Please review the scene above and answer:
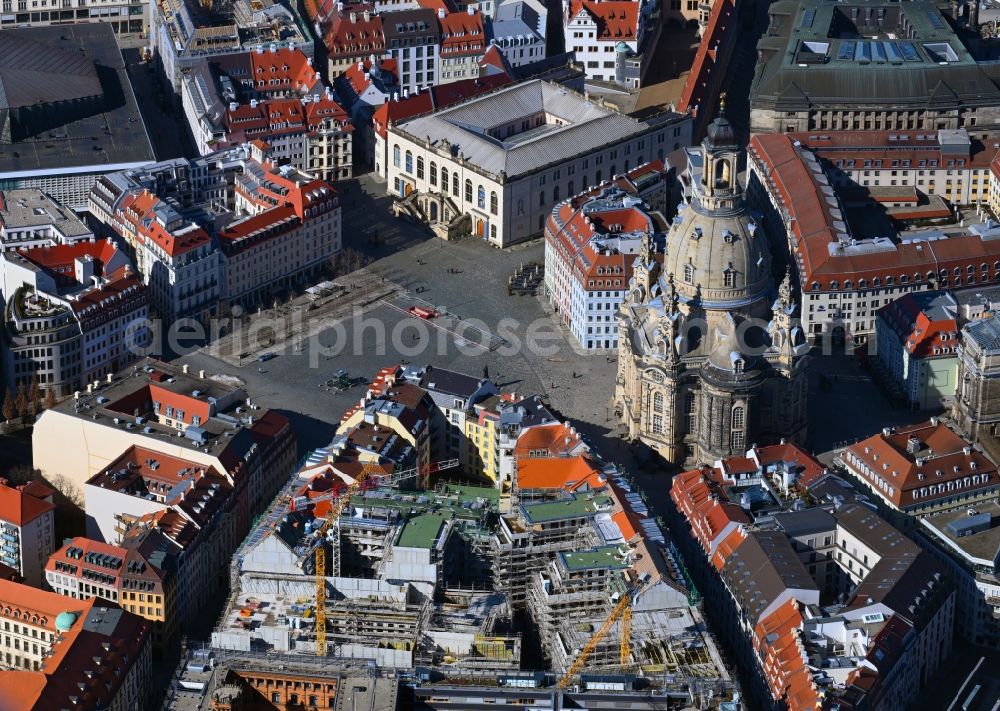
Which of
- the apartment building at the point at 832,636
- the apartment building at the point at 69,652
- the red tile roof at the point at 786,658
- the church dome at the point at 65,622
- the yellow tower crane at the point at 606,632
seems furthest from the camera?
the church dome at the point at 65,622

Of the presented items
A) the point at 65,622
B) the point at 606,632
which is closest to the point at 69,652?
the point at 65,622

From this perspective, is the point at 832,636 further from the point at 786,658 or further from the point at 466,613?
the point at 466,613

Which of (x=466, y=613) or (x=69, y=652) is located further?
(x=466, y=613)

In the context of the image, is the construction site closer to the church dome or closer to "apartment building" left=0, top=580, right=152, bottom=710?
"apartment building" left=0, top=580, right=152, bottom=710

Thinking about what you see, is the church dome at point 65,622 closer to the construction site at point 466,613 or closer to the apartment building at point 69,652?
the apartment building at point 69,652

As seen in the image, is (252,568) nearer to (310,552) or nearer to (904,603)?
(310,552)

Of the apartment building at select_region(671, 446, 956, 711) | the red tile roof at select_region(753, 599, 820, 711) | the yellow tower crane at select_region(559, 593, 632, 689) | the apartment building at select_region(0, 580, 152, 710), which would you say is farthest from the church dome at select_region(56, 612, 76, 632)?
the red tile roof at select_region(753, 599, 820, 711)

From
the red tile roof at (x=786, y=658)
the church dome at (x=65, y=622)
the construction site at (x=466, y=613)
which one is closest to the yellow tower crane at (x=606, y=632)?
the construction site at (x=466, y=613)

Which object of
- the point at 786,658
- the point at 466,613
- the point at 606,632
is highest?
the point at 466,613

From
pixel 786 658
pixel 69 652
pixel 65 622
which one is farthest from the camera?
pixel 65 622
